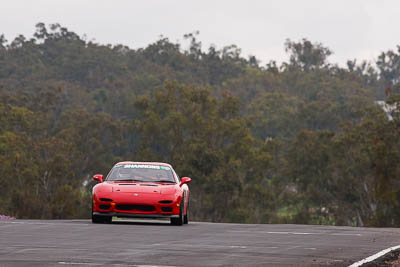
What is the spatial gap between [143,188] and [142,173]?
1030 millimetres

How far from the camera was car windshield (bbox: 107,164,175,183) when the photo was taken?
63.2 feet

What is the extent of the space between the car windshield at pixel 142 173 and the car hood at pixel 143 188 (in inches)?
19.9

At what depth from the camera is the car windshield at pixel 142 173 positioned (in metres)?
19.3

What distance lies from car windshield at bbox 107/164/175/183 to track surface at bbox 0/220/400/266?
57.9 inches

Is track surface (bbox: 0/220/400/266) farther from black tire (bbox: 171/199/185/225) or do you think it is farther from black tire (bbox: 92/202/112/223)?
black tire (bbox: 92/202/112/223)

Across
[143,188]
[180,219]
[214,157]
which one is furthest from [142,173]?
[214,157]

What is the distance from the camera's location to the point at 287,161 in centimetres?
7925

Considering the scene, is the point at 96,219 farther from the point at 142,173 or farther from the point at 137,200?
the point at 142,173

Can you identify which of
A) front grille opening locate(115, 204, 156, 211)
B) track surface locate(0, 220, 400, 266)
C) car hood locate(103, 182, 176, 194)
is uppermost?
car hood locate(103, 182, 176, 194)

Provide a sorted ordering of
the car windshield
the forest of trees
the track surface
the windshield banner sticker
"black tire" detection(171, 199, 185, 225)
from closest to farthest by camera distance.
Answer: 1. the track surface
2. "black tire" detection(171, 199, 185, 225)
3. the car windshield
4. the windshield banner sticker
5. the forest of trees

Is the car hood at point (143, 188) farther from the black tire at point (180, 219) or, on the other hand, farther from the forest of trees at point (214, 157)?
the forest of trees at point (214, 157)

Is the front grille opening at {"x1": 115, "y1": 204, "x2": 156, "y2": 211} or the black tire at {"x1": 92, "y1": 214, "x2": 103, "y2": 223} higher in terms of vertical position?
the front grille opening at {"x1": 115, "y1": 204, "x2": 156, "y2": 211}

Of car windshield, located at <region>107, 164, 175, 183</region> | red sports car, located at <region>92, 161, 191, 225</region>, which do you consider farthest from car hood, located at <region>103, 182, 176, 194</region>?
car windshield, located at <region>107, 164, 175, 183</region>

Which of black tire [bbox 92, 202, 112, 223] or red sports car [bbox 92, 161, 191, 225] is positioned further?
black tire [bbox 92, 202, 112, 223]
